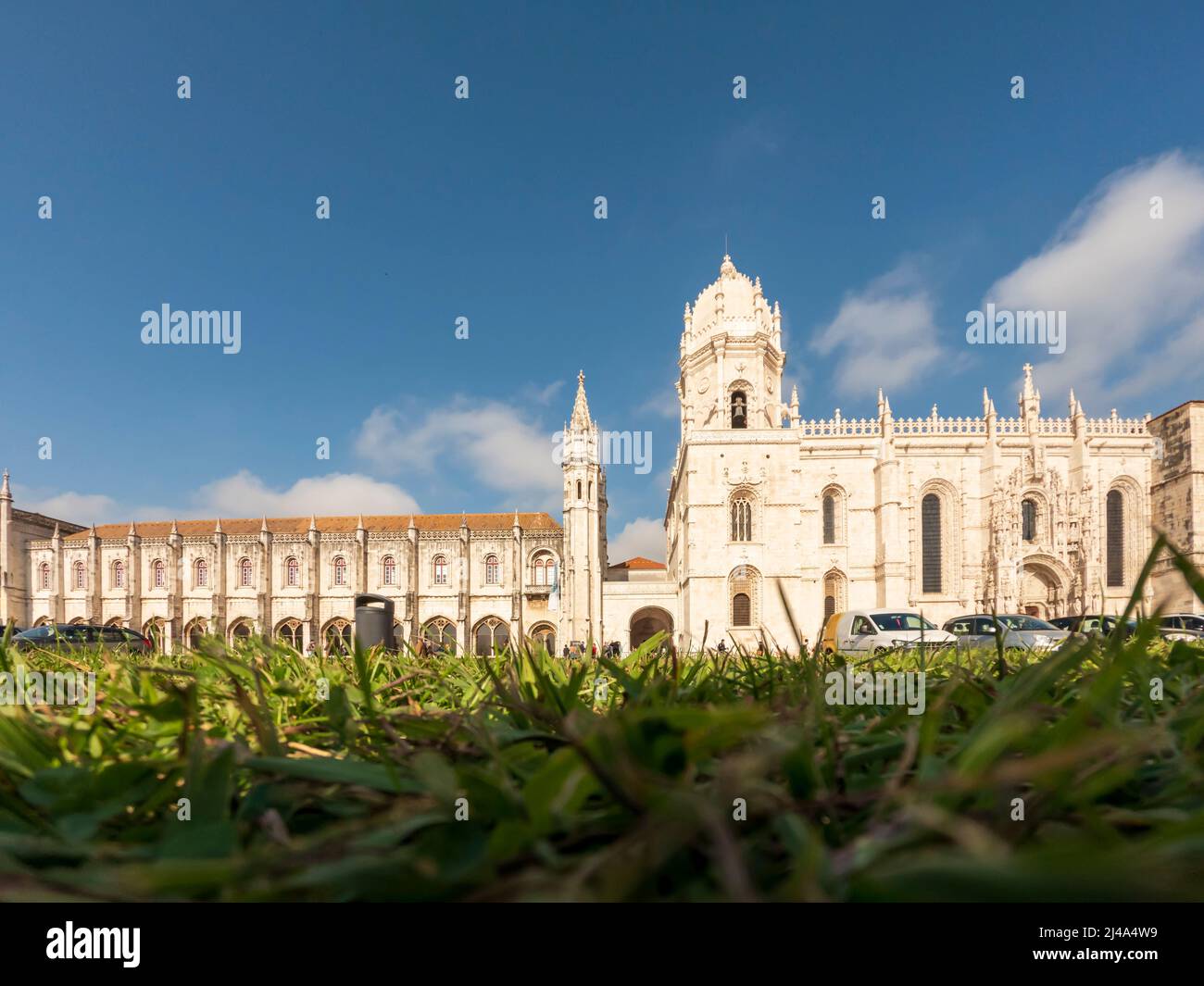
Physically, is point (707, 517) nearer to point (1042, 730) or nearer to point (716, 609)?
point (716, 609)

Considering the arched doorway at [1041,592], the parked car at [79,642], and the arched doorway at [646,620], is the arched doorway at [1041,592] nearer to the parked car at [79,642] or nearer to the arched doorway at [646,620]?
the arched doorway at [646,620]

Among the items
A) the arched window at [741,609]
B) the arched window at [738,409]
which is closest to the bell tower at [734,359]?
the arched window at [738,409]

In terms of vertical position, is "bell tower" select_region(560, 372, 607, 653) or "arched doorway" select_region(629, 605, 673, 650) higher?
"bell tower" select_region(560, 372, 607, 653)

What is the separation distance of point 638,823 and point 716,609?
31.8 metres

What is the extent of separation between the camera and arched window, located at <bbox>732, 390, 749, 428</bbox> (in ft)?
115

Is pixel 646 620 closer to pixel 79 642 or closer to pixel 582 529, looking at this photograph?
pixel 582 529

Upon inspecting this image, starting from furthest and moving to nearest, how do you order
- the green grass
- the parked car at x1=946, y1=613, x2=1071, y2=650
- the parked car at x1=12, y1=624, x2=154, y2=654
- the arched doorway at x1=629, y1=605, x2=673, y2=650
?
the arched doorway at x1=629, y1=605, x2=673, y2=650
the parked car at x1=12, y1=624, x2=154, y2=654
the parked car at x1=946, y1=613, x2=1071, y2=650
the green grass

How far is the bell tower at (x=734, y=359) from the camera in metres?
34.8

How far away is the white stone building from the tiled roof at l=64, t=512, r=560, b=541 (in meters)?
0.43

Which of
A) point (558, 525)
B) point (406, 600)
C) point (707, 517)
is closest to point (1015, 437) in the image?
point (707, 517)

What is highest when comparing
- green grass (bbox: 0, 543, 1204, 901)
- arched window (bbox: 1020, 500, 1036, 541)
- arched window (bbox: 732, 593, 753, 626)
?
arched window (bbox: 1020, 500, 1036, 541)

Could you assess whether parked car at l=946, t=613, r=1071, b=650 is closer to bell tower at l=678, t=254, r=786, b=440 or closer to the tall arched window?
the tall arched window

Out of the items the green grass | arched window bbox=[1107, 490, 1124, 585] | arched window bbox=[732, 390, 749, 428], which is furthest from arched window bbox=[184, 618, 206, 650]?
arched window bbox=[1107, 490, 1124, 585]

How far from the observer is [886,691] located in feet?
4.21
